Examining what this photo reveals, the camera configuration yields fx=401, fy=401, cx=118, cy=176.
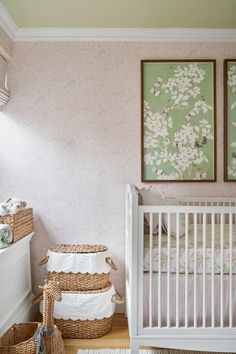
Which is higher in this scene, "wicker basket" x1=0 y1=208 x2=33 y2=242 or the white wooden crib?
"wicker basket" x1=0 y1=208 x2=33 y2=242

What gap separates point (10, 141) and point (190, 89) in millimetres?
1547

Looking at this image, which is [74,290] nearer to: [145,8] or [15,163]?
[15,163]

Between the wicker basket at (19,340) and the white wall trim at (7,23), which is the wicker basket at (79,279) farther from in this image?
the white wall trim at (7,23)

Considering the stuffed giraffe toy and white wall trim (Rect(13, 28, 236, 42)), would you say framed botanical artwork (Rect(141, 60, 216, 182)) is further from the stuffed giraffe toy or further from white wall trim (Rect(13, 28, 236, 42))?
the stuffed giraffe toy

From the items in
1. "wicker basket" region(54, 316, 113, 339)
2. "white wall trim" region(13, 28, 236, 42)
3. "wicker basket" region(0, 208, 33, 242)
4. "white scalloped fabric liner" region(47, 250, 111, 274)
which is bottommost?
"wicker basket" region(54, 316, 113, 339)

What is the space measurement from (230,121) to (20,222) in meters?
1.86

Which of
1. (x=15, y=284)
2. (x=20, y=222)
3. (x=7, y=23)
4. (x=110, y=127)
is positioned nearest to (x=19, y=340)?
(x=15, y=284)

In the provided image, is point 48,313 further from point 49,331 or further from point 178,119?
point 178,119

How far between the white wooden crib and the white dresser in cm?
80

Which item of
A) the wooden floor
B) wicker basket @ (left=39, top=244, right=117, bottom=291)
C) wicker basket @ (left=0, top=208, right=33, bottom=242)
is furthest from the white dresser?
the wooden floor

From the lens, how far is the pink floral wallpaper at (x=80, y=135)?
130 inches

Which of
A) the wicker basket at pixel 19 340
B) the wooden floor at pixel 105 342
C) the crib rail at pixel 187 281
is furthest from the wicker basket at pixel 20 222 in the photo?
the crib rail at pixel 187 281

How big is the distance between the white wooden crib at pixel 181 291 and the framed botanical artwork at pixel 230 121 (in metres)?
1.04

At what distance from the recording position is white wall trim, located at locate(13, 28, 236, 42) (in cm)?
324
